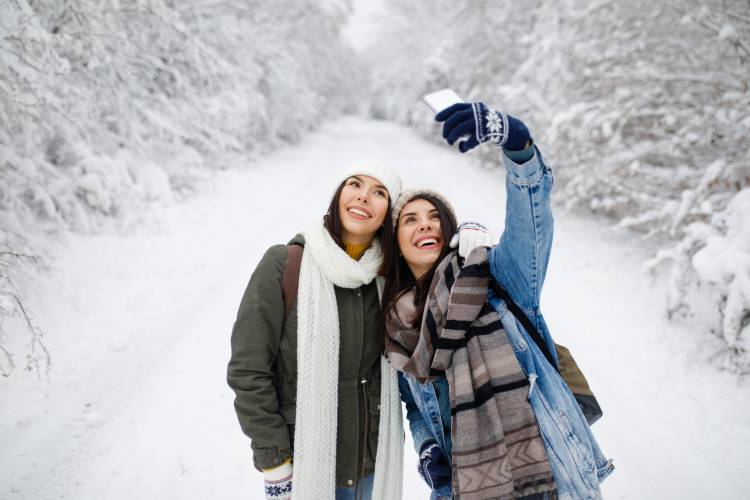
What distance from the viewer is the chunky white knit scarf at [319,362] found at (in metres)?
1.66

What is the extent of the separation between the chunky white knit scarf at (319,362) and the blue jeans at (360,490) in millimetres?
161

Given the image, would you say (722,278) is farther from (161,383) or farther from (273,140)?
(273,140)

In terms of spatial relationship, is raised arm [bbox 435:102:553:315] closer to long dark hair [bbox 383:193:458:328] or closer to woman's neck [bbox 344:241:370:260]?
long dark hair [bbox 383:193:458:328]

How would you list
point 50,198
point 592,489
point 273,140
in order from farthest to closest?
point 273,140, point 50,198, point 592,489

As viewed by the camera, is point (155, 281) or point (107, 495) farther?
point (155, 281)

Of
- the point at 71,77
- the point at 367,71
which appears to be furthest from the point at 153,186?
the point at 367,71

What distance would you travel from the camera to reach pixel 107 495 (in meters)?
2.61

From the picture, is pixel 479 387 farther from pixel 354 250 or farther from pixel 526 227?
pixel 354 250

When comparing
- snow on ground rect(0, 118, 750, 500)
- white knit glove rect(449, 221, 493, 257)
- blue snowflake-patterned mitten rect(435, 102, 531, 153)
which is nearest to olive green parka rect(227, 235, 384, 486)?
white knit glove rect(449, 221, 493, 257)

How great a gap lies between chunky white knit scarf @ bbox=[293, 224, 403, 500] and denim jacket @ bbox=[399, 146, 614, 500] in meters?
0.59

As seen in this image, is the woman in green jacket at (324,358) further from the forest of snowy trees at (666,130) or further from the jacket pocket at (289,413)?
the forest of snowy trees at (666,130)

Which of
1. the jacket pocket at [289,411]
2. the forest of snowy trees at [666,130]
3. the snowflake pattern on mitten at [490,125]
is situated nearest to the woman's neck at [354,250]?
the jacket pocket at [289,411]

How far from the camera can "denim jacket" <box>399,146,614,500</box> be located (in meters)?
1.29

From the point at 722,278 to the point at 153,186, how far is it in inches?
305
